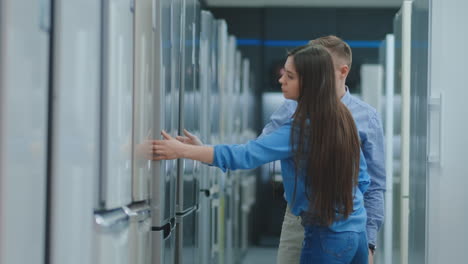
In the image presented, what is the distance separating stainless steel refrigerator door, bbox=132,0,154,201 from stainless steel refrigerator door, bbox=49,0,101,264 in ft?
1.19

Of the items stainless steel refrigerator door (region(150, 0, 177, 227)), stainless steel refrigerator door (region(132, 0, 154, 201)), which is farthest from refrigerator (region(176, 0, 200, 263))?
stainless steel refrigerator door (region(132, 0, 154, 201))

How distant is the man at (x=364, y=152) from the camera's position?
2.82 m

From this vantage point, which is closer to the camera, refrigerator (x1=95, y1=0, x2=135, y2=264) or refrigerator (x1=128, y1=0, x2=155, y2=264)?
refrigerator (x1=95, y1=0, x2=135, y2=264)

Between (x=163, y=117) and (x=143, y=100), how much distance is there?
22cm

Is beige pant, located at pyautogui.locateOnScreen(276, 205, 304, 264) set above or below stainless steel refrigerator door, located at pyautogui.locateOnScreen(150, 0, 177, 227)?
below

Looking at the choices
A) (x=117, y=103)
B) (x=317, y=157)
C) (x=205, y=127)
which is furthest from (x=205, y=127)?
(x=117, y=103)

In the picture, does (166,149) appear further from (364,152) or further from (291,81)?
(364,152)

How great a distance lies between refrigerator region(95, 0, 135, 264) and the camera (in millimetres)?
1953

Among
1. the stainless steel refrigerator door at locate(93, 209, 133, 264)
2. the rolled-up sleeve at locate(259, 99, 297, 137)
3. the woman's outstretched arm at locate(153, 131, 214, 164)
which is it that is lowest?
the stainless steel refrigerator door at locate(93, 209, 133, 264)

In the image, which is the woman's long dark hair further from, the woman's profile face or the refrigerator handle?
the refrigerator handle

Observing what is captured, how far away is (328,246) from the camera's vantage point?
234 cm

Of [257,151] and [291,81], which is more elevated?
[291,81]

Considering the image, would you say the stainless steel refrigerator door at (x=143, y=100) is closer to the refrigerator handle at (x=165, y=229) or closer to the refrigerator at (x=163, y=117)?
the refrigerator at (x=163, y=117)

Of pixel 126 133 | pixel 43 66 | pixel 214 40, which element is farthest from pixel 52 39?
pixel 214 40
